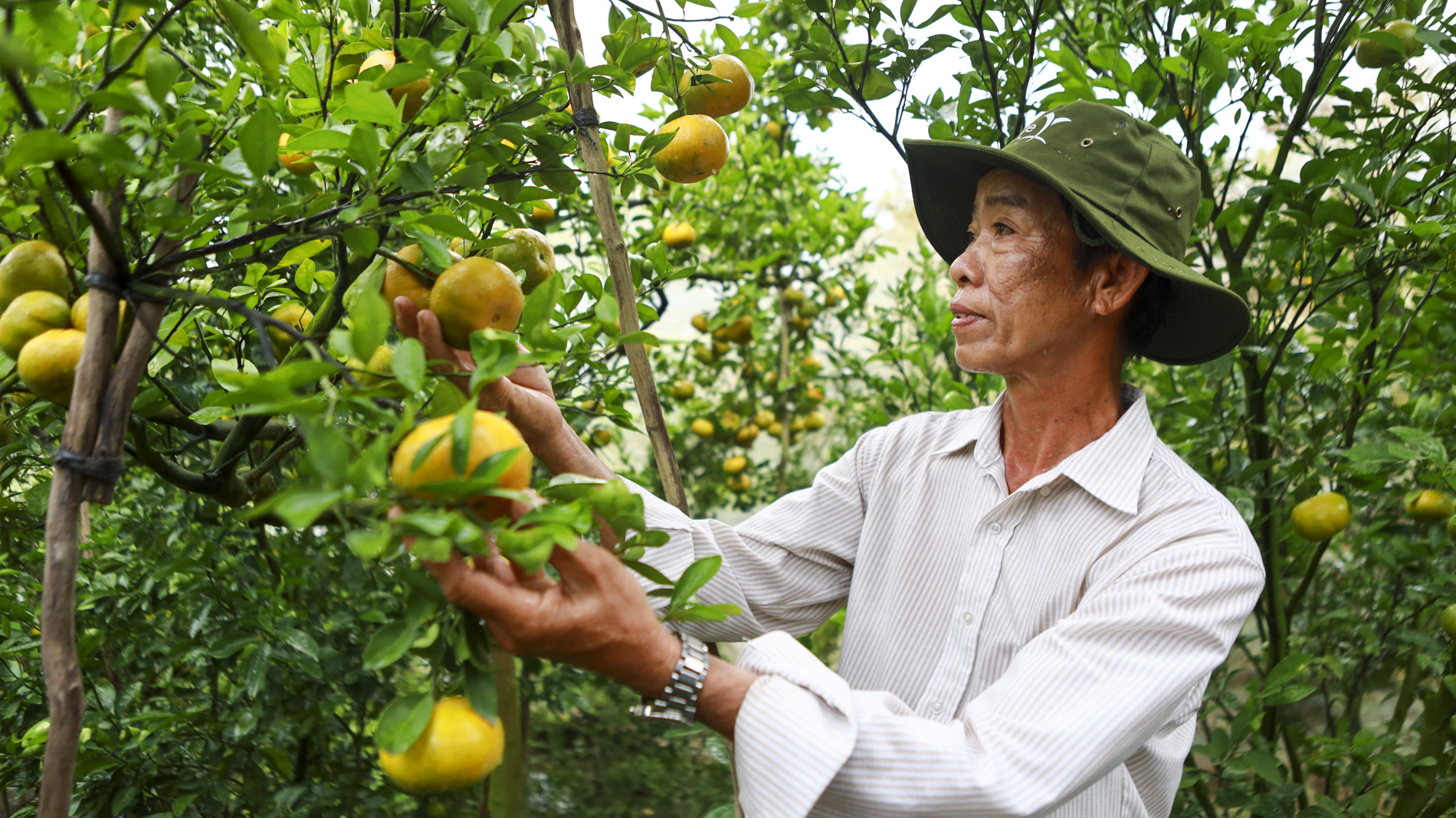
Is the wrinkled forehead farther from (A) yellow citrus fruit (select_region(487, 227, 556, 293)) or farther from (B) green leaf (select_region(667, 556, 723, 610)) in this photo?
(B) green leaf (select_region(667, 556, 723, 610))

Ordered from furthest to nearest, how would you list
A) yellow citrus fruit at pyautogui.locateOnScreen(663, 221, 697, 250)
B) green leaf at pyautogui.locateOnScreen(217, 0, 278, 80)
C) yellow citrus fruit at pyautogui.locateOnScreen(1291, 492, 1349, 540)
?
yellow citrus fruit at pyautogui.locateOnScreen(663, 221, 697, 250) → yellow citrus fruit at pyautogui.locateOnScreen(1291, 492, 1349, 540) → green leaf at pyautogui.locateOnScreen(217, 0, 278, 80)

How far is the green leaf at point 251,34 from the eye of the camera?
69cm

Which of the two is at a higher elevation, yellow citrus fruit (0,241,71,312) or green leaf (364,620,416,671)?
yellow citrus fruit (0,241,71,312)

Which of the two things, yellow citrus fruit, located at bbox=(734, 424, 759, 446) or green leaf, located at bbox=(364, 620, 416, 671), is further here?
yellow citrus fruit, located at bbox=(734, 424, 759, 446)

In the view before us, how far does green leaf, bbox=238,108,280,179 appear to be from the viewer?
2.36 ft

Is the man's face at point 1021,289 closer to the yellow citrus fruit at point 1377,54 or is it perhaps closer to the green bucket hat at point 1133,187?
the green bucket hat at point 1133,187

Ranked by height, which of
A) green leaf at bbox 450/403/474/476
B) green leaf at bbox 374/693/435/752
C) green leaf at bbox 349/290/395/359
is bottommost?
green leaf at bbox 374/693/435/752

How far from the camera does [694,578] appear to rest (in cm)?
82

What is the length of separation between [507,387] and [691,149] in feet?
1.20

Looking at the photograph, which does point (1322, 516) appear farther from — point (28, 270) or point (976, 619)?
point (28, 270)

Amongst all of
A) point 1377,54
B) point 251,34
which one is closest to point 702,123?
point 251,34

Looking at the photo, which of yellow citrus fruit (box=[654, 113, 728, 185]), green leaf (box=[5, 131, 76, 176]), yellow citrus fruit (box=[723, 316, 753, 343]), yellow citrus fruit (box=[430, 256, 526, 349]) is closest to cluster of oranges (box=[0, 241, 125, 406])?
green leaf (box=[5, 131, 76, 176])

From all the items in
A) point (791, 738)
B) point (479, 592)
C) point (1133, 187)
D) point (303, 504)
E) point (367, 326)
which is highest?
point (1133, 187)

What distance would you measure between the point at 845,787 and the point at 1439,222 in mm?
1435
